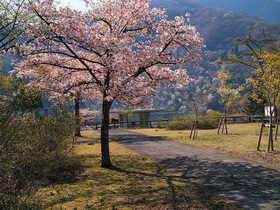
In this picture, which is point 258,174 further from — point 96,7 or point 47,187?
point 96,7

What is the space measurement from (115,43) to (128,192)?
14.9 ft

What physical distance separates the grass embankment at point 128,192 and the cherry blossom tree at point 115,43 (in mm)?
1419

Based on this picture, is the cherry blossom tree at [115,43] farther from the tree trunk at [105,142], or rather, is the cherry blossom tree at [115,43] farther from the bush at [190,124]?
the bush at [190,124]

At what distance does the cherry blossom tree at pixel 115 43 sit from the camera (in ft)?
24.9

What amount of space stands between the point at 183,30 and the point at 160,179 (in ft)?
16.4

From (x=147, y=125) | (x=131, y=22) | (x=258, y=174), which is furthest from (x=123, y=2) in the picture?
(x=147, y=125)

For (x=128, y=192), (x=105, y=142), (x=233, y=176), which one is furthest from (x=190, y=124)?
(x=128, y=192)

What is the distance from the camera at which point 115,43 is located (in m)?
7.74

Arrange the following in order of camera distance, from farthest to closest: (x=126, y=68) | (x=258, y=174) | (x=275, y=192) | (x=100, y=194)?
(x=126, y=68), (x=258, y=174), (x=100, y=194), (x=275, y=192)

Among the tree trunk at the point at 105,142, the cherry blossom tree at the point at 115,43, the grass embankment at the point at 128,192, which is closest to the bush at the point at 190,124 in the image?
the cherry blossom tree at the point at 115,43

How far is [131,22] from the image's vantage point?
8.94m

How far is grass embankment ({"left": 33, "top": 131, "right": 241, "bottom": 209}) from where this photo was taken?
4.51 m

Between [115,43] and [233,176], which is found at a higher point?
[115,43]

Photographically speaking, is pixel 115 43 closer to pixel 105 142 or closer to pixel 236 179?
pixel 105 142
